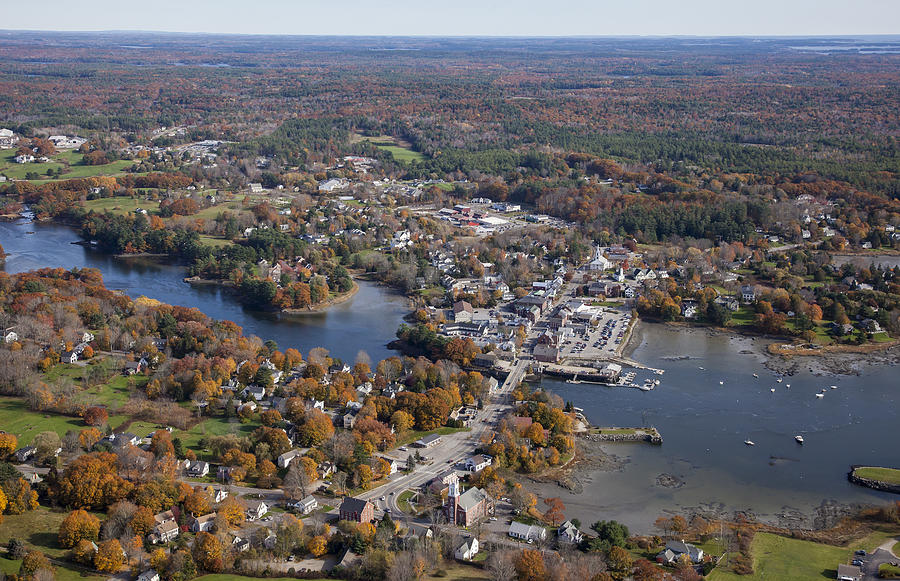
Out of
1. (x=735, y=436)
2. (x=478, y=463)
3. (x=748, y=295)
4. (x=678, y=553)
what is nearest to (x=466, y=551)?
(x=478, y=463)

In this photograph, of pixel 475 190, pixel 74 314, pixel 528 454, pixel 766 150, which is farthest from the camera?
pixel 766 150

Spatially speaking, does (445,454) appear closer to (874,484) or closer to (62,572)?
(62,572)

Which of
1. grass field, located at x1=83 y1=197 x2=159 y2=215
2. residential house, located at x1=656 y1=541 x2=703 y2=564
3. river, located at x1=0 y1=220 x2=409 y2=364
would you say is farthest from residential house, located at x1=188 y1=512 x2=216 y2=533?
grass field, located at x1=83 y1=197 x2=159 y2=215

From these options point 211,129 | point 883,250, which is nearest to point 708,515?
point 883,250

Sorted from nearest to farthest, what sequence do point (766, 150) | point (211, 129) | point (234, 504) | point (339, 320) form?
point (234, 504) → point (339, 320) → point (766, 150) → point (211, 129)

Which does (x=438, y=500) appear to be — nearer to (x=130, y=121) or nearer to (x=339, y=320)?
(x=339, y=320)

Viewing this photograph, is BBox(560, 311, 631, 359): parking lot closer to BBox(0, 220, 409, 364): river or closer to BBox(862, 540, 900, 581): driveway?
BBox(0, 220, 409, 364): river
